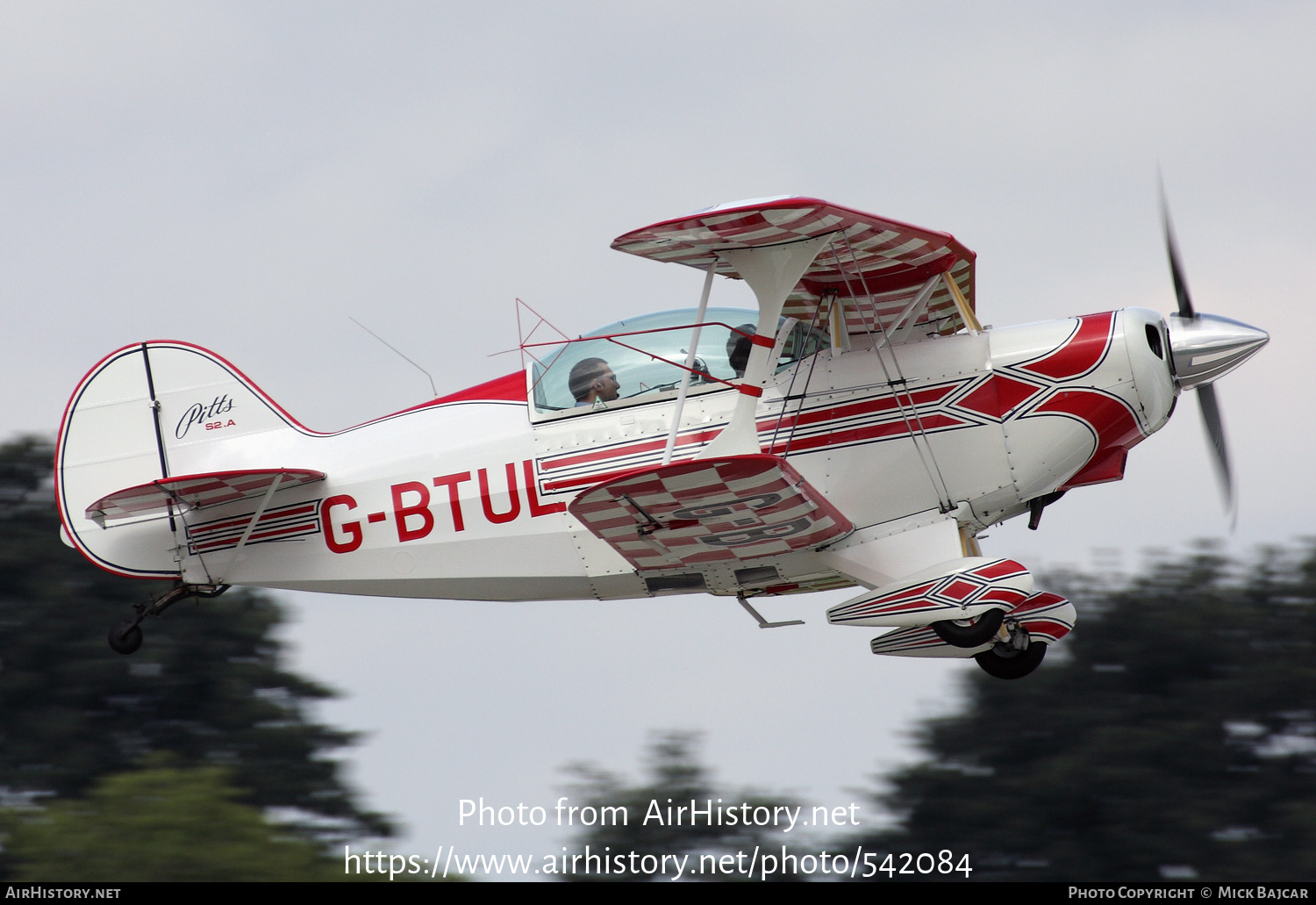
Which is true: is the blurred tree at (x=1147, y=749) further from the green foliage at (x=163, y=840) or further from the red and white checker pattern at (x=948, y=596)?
the red and white checker pattern at (x=948, y=596)

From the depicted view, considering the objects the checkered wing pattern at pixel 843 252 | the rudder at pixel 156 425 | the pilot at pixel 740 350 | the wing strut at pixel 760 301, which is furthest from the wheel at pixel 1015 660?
the rudder at pixel 156 425

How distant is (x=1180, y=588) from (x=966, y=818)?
19.0 ft

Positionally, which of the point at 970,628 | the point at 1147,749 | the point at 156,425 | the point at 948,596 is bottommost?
the point at 1147,749

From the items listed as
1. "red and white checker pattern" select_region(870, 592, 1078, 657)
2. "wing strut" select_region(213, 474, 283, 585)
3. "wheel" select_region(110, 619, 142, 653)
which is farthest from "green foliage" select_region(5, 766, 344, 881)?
"red and white checker pattern" select_region(870, 592, 1078, 657)

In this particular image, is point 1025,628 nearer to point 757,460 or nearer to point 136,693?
point 757,460

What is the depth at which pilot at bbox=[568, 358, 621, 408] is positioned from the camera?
400 inches

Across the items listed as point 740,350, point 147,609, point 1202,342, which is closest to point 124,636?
point 147,609

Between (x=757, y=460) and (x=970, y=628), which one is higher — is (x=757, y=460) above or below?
above

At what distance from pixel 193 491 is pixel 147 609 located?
0.98 m

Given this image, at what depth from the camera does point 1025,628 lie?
32.5 feet

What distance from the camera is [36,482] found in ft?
96.2

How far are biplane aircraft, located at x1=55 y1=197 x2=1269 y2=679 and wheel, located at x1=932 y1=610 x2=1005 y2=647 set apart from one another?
16 millimetres

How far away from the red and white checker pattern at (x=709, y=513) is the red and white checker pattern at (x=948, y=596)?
0.53 metres

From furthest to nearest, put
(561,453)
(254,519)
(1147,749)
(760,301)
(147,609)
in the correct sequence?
1. (1147,749)
2. (147,609)
3. (254,519)
4. (561,453)
5. (760,301)
